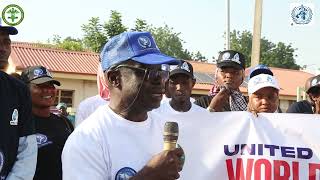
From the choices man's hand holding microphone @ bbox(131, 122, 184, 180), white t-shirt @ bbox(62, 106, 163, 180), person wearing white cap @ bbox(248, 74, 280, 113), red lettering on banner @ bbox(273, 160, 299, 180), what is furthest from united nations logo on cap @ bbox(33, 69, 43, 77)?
man's hand holding microphone @ bbox(131, 122, 184, 180)

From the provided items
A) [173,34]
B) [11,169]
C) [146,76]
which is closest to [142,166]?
[146,76]

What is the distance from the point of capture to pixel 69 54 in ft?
97.1

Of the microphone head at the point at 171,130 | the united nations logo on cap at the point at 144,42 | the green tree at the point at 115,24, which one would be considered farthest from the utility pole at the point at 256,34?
the green tree at the point at 115,24

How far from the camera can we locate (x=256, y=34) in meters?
11.7

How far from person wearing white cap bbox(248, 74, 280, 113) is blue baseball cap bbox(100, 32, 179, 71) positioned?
178cm

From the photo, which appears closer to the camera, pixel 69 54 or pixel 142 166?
pixel 142 166

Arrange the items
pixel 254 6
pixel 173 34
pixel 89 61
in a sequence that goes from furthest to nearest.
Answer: pixel 173 34, pixel 89 61, pixel 254 6

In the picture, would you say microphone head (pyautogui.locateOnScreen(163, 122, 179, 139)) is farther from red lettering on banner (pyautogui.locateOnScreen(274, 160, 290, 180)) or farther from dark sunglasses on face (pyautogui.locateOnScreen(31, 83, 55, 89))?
dark sunglasses on face (pyautogui.locateOnScreen(31, 83, 55, 89))

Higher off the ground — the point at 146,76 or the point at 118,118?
the point at 146,76

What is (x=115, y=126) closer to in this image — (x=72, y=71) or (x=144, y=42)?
(x=144, y=42)

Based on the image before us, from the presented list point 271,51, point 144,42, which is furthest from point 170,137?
point 271,51

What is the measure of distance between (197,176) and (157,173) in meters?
1.43

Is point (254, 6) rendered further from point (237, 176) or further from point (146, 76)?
point (146, 76)

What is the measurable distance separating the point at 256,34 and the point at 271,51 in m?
75.2
